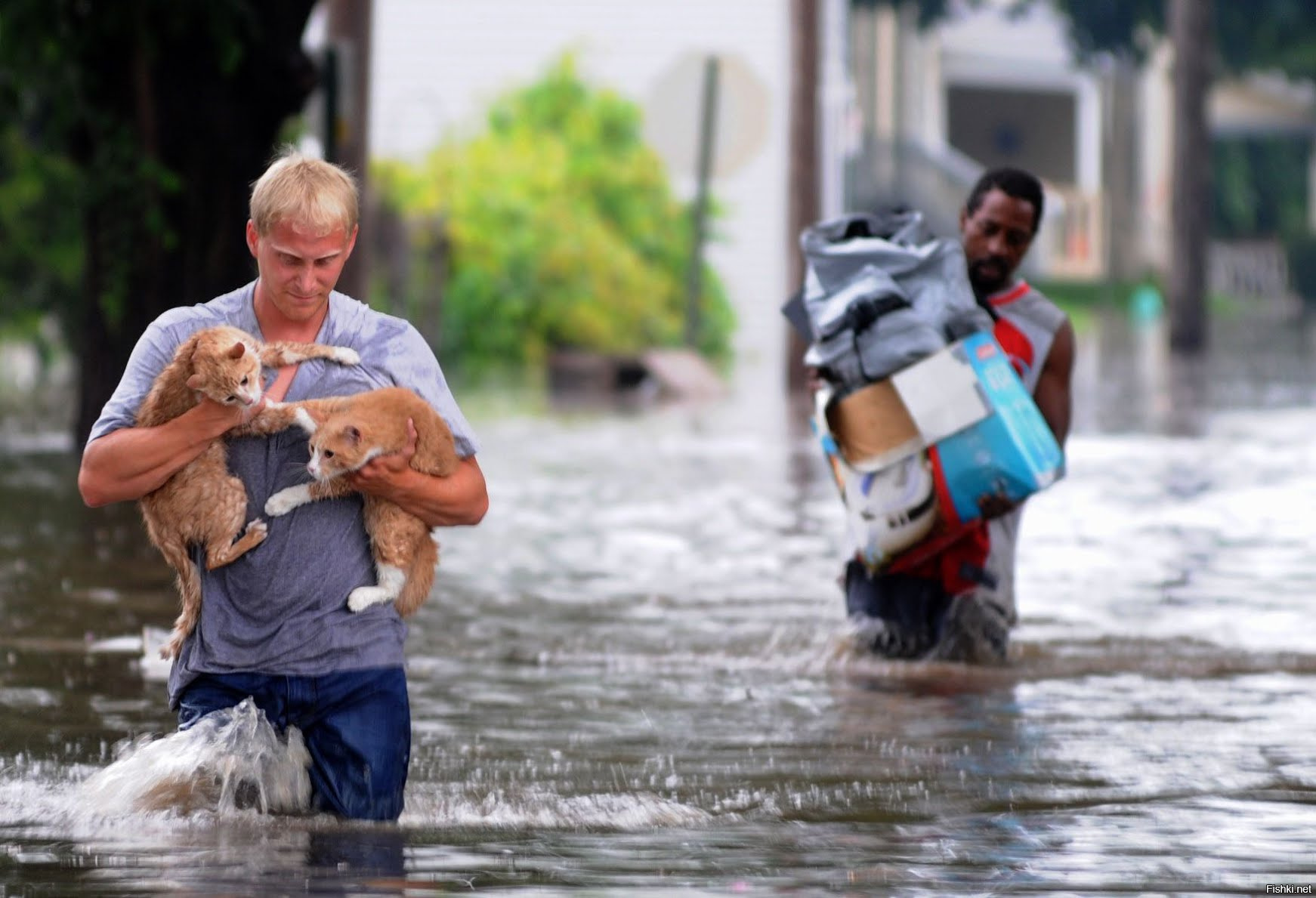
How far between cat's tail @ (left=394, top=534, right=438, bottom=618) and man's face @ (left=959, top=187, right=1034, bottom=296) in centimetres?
312

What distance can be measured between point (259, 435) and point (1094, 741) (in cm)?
280

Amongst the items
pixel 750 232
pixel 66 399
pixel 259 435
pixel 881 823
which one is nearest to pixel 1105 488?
pixel 881 823

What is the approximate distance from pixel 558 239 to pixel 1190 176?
808cm

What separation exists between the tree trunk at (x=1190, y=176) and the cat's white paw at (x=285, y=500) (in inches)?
1030

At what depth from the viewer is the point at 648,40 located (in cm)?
3466

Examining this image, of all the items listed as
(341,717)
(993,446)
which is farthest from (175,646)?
(993,446)

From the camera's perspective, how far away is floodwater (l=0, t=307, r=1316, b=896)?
5.33 meters

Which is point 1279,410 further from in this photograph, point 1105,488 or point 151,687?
point 151,687

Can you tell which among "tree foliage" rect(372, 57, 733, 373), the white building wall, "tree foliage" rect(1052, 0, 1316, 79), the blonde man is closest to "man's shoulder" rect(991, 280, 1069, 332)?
the blonde man

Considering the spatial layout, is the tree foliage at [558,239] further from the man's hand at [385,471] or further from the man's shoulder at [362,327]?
the man's hand at [385,471]

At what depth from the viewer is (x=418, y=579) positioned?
17.8ft

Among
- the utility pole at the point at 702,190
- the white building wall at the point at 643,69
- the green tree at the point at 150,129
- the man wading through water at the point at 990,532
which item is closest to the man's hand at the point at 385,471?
the man wading through water at the point at 990,532

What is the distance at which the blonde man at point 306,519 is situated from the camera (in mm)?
5168

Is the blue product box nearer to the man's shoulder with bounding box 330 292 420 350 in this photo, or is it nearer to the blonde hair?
the man's shoulder with bounding box 330 292 420 350
